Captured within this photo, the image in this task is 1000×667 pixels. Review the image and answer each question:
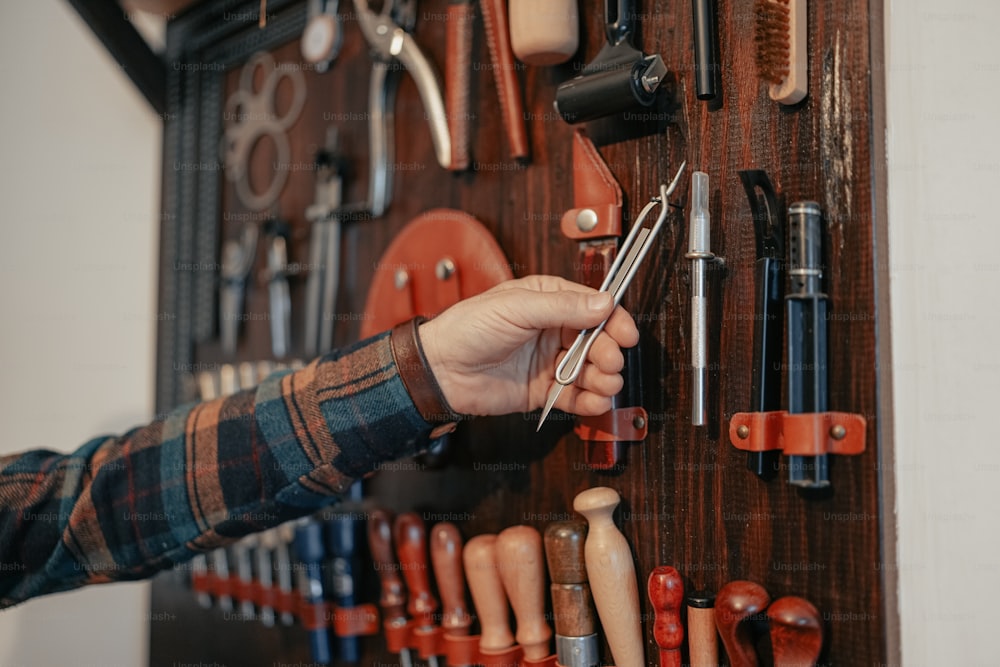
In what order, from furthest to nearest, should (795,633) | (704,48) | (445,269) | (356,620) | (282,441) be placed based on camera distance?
(356,620) < (445,269) < (282,441) < (704,48) < (795,633)

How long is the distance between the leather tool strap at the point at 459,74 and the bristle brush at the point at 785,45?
1.42 feet

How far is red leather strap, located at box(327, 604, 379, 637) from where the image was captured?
1240 millimetres

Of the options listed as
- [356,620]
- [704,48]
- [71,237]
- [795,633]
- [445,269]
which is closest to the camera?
[795,633]

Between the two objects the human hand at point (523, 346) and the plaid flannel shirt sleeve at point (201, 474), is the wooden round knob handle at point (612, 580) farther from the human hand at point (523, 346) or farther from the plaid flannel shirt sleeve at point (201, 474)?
the plaid flannel shirt sleeve at point (201, 474)

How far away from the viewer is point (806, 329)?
0.81 m

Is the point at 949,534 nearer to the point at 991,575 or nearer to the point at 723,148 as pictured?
the point at 991,575

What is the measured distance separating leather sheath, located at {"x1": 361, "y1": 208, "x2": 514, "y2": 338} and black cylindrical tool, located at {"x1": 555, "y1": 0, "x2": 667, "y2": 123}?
22 cm

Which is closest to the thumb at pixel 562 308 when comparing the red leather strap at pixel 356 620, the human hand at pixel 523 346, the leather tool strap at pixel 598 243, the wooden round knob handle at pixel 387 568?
the human hand at pixel 523 346

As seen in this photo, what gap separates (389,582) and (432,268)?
41cm

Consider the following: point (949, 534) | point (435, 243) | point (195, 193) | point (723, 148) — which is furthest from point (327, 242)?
point (949, 534)

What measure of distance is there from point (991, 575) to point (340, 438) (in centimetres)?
65

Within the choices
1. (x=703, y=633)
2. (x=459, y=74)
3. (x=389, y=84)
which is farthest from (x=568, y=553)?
(x=389, y=84)

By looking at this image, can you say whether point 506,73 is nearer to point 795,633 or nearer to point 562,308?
point 562,308

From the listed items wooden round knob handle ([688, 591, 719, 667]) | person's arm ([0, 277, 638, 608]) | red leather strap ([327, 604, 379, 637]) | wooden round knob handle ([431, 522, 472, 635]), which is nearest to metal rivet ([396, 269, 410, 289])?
person's arm ([0, 277, 638, 608])
